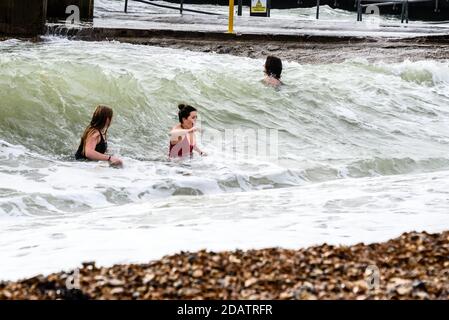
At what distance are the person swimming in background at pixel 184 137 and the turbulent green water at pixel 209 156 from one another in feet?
0.70

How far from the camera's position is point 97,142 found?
37.2 feet

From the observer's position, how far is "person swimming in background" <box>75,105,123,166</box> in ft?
36.8

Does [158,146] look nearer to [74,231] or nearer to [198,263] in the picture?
[74,231]

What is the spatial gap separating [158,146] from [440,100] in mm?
6369

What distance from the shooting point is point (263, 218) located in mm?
8000

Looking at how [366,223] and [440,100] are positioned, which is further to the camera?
[440,100]

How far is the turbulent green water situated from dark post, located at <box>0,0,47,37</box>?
59cm

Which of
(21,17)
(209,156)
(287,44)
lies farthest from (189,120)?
(21,17)

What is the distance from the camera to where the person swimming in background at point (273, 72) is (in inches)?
630

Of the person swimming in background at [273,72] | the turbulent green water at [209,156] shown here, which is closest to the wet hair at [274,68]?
the person swimming in background at [273,72]

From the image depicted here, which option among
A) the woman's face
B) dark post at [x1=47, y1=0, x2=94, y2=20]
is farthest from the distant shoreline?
the woman's face

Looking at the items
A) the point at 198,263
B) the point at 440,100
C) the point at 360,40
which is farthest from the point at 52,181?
the point at 360,40

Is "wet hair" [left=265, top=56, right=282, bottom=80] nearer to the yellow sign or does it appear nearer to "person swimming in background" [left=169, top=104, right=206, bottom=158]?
"person swimming in background" [left=169, top=104, right=206, bottom=158]

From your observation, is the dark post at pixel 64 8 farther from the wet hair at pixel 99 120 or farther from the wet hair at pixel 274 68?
the wet hair at pixel 99 120
